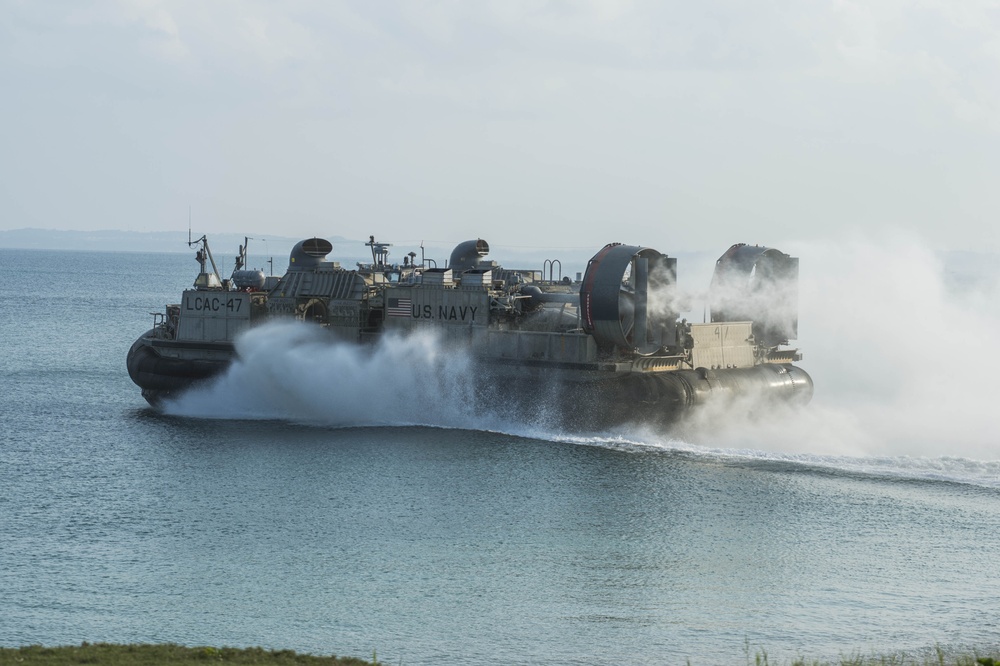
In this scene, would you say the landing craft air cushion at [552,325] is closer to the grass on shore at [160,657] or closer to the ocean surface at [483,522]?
the ocean surface at [483,522]

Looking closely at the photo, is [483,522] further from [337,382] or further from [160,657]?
[337,382]

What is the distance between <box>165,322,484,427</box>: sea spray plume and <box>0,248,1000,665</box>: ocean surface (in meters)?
0.10

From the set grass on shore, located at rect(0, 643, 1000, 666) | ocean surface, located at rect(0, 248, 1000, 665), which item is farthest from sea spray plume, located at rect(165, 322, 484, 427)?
grass on shore, located at rect(0, 643, 1000, 666)

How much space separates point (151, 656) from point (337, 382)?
2332 centimetres

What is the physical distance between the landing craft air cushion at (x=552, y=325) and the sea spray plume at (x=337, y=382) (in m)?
0.52

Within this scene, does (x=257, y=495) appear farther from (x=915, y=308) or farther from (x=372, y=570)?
(x=915, y=308)

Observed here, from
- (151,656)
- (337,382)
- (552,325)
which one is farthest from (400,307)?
(151,656)

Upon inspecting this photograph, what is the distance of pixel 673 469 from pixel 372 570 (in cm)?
1083

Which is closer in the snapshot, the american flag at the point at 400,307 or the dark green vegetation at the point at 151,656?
the dark green vegetation at the point at 151,656

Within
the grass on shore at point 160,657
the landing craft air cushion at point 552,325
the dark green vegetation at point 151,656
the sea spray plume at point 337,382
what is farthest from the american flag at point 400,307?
the dark green vegetation at point 151,656

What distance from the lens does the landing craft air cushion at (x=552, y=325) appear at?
3275 cm

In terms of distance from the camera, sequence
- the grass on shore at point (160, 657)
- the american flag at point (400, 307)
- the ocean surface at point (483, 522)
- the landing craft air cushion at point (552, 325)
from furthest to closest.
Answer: the american flag at point (400, 307) → the landing craft air cushion at point (552, 325) → the ocean surface at point (483, 522) → the grass on shore at point (160, 657)

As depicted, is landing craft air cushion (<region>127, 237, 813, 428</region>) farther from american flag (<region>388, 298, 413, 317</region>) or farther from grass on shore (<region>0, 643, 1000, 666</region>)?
grass on shore (<region>0, 643, 1000, 666</region>)

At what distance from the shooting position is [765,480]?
27547mm
